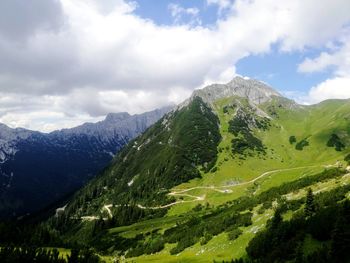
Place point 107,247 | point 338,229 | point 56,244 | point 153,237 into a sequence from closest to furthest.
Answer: point 338,229, point 56,244, point 153,237, point 107,247

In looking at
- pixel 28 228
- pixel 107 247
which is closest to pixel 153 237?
pixel 107 247

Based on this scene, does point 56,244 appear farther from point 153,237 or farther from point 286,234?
point 286,234

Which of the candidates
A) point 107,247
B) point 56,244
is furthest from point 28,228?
point 107,247

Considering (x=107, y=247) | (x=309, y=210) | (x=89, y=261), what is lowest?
(x=107, y=247)

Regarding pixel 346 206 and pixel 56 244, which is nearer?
pixel 346 206

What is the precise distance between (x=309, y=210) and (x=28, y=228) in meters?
122

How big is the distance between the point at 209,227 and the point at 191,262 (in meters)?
37.3

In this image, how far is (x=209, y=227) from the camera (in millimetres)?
140000

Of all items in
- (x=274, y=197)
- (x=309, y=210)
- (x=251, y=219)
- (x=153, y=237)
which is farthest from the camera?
(x=153, y=237)

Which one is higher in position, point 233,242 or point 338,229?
point 338,229

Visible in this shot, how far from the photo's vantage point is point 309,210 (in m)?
94.6

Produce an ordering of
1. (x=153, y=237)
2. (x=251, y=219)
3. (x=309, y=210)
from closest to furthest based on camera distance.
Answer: (x=309, y=210) → (x=251, y=219) → (x=153, y=237)

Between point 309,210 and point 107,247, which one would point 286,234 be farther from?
point 107,247

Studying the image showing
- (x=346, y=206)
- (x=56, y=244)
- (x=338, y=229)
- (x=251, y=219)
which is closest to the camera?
(x=338, y=229)
